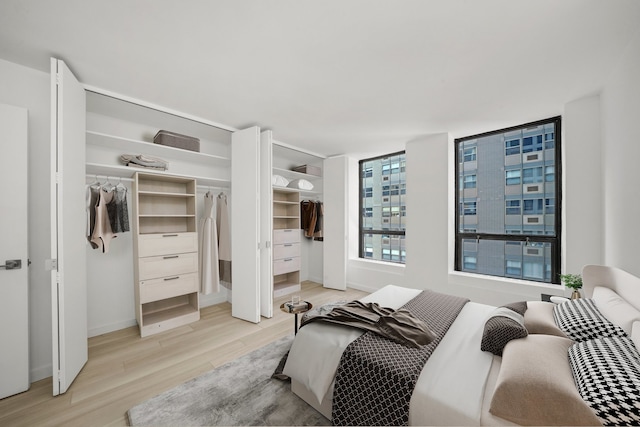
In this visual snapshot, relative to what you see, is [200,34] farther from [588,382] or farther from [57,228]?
[588,382]

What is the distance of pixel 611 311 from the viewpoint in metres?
1.45

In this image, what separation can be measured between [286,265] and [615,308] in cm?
368

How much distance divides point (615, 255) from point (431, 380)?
80.5 inches

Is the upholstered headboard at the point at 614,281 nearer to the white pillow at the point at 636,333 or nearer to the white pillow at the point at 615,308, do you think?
the white pillow at the point at 615,308

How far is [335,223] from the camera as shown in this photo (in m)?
4.59

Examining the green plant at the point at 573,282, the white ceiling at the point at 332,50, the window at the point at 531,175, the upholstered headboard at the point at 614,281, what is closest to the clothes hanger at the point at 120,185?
the white ceiling at the point at 332,50

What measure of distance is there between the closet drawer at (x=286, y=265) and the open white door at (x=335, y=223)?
606 millimetres

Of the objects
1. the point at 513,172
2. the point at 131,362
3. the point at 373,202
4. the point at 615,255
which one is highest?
the point at 513,172

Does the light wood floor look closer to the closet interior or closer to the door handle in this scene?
the closet interior

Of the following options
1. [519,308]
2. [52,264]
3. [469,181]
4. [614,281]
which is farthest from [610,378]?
[52,264]

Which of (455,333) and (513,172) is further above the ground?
(513,172)

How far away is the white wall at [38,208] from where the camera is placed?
199 centimetres

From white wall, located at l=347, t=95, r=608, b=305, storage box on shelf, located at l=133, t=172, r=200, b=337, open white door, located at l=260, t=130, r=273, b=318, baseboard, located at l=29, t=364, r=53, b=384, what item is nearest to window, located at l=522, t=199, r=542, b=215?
white wall, located at l=347, t=95, r=608, b=305

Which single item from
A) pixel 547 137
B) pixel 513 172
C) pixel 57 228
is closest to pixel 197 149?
pixel 57 228
